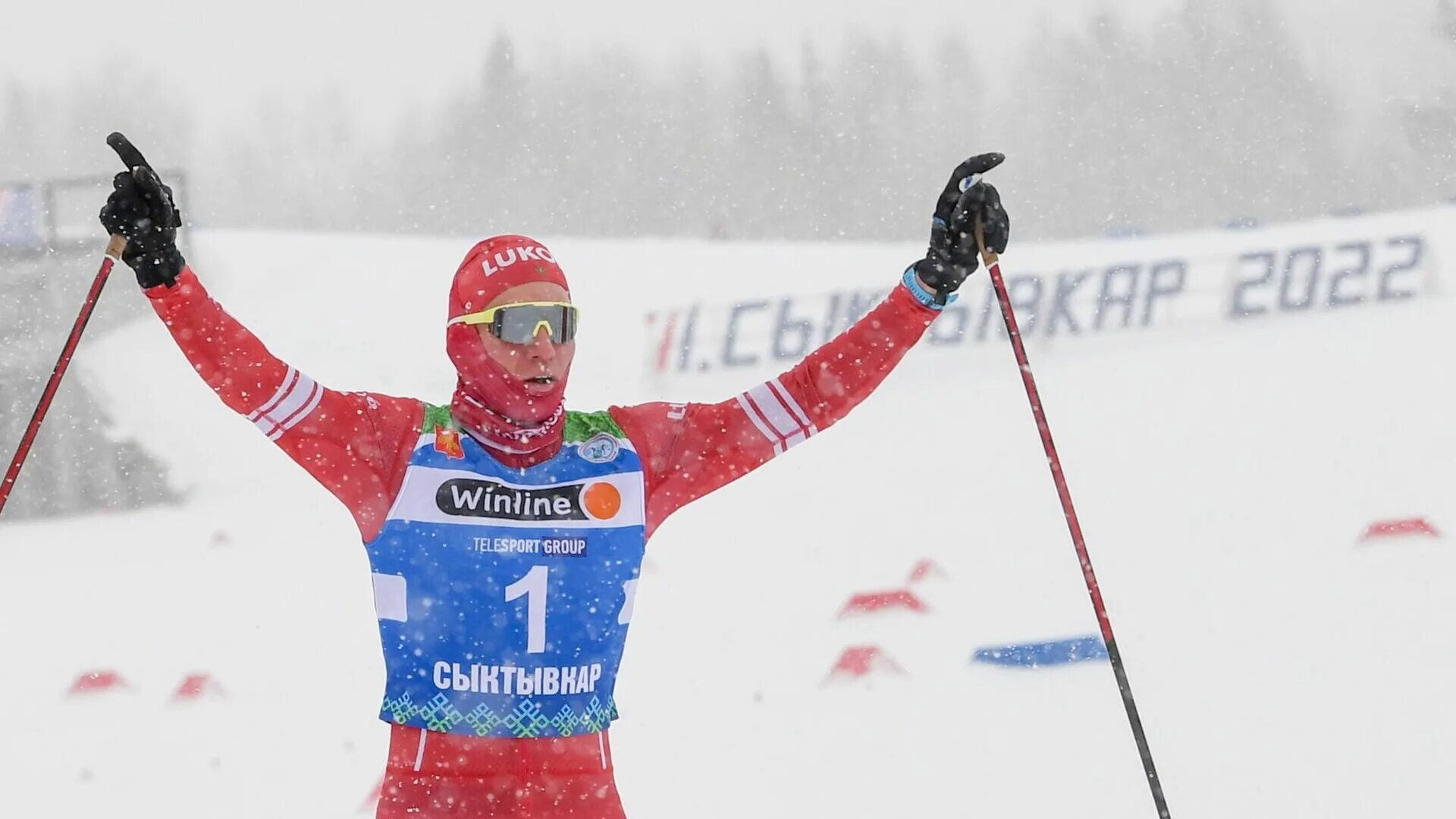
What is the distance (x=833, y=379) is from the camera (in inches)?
124

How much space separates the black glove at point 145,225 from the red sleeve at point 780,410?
0.90m

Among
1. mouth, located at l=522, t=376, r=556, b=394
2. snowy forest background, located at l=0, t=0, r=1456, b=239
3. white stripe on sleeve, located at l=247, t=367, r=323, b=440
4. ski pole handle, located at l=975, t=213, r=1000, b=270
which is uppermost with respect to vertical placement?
snowy forest background, located at l=0, t=0, r=1456, b=239

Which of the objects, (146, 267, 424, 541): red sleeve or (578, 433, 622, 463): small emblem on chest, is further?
(578, 433, 622, 463): small emblem on chest

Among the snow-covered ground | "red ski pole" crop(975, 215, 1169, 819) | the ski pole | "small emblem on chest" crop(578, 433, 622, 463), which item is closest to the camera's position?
the ski pole

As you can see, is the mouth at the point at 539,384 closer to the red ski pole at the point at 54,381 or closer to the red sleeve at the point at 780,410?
the red sleeve at the point at 780,410

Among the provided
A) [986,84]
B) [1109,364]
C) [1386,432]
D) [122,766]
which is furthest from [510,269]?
[986,84]

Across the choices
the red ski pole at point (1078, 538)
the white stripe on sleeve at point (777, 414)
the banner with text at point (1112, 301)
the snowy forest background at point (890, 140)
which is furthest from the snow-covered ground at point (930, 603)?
the snowy forest background at point (890, 140)

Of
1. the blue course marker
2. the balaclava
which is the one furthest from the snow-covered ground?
the balaclava

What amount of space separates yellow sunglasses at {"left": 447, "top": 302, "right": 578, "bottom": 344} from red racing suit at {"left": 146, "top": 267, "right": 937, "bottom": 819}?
23cm

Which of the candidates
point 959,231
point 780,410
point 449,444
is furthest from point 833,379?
point 449,444

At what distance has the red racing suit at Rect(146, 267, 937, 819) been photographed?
2752mm

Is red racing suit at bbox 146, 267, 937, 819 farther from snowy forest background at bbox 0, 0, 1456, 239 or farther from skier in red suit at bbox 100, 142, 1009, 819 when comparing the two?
snowy forest background at bbox 0, 0, 1456, 239

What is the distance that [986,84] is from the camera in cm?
5500

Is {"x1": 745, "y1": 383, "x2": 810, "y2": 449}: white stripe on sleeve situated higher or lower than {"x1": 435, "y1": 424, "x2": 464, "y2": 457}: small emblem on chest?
higher
